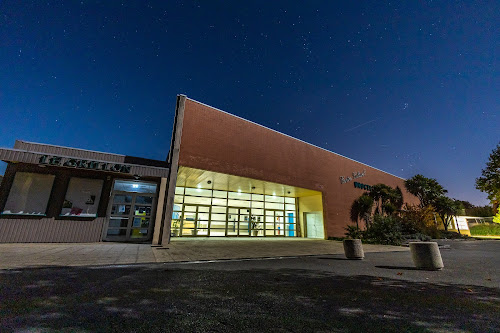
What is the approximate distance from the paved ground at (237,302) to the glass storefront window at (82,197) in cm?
697

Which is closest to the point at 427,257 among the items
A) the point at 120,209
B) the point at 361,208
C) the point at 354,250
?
the point at 354,250

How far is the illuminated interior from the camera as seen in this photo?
51.8 feet

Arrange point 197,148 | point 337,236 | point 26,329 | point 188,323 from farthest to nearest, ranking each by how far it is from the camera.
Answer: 1. point 337,236
2. point 197,148
3. point 188,323
4. point 26,329

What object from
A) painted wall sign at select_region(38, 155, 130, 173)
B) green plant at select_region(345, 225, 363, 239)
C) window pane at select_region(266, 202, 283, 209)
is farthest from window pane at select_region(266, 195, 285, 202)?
painted wall sign at select_region(38, 155, 130, 173)

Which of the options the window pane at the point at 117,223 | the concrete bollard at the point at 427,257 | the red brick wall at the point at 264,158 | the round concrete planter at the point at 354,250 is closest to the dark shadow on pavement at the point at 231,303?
the concrete bollard at the point at 427,257

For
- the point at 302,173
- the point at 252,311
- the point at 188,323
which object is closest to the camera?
the point at 188,323

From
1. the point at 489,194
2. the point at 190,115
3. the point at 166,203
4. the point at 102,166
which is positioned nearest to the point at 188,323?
the point at 166,203

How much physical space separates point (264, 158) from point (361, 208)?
13.2 meters

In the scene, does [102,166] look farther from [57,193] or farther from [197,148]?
[197,148]

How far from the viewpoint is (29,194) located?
9.90 m

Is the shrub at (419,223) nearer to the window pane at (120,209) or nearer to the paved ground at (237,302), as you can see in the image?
the paved ground at (237,302)

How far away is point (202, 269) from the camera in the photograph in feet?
17.4

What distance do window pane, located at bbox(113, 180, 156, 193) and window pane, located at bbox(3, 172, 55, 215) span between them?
110 inches

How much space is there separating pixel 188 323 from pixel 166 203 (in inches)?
369
